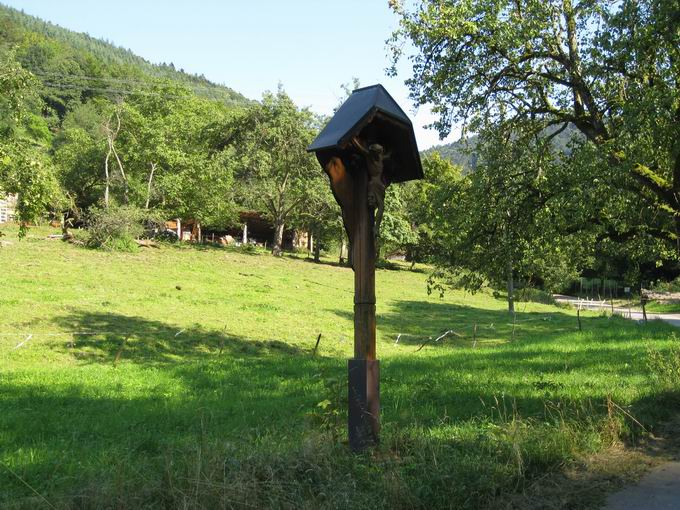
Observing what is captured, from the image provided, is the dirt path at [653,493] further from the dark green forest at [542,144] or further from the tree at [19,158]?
the tree at [19,158]

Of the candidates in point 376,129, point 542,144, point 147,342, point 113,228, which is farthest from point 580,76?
point 113,228

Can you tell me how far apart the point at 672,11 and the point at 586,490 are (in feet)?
21.2

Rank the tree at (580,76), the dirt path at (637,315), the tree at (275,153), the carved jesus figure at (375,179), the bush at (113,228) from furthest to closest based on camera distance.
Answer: the tree at (275,153) < the bush at (113,228) < the dirt path at (637,315) < the tree at (580,76) < the carved jesus figure at (375,179)

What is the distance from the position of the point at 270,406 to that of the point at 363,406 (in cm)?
475

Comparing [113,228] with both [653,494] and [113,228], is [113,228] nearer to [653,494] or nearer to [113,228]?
[113,228]

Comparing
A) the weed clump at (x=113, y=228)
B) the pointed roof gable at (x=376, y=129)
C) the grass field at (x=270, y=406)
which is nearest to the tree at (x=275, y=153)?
the weed clump at (x=113, y=228)

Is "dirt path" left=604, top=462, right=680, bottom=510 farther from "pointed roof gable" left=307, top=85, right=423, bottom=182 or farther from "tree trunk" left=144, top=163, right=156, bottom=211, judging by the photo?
"tree trunk" left=144, top=163, right=156, bottom=211

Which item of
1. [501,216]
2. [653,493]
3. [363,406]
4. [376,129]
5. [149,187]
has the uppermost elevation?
[149,187]

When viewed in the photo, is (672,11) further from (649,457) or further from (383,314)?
(383,314)

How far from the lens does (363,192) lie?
525 centimetres

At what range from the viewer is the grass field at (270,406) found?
14.3 ft

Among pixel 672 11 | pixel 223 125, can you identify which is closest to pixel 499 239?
pixel 672 11

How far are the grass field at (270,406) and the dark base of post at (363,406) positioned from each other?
147 mm

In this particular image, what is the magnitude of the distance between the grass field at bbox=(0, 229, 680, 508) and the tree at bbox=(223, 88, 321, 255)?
26.6m
